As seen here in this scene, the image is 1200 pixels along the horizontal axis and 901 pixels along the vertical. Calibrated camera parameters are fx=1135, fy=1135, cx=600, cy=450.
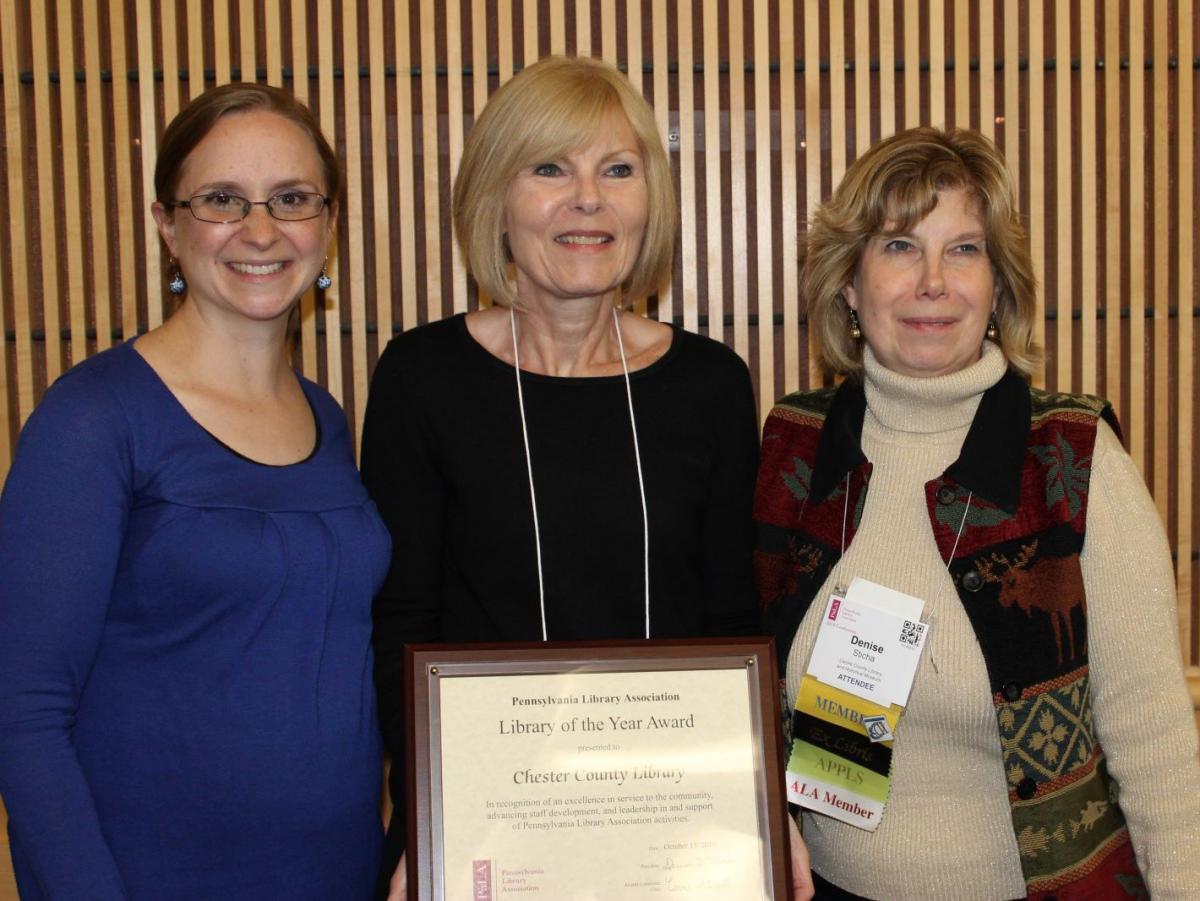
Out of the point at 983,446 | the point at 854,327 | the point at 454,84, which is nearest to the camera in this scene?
the point at 983,446

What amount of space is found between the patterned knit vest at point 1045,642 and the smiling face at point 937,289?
20 centimetres

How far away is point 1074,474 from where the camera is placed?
1.94 metres

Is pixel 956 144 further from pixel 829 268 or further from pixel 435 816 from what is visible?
pixel 435 816

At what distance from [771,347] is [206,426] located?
191 centimetres

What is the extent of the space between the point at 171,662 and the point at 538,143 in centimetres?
111

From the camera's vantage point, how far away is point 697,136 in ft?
11.1

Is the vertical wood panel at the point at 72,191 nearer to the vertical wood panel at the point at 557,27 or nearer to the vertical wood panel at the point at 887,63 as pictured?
the vertical wood panel at the point at 557,27

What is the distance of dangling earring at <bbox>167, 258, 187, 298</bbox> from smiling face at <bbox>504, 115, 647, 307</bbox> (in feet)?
2.02

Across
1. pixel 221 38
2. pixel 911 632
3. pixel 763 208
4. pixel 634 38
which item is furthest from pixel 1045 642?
pixel 221 38

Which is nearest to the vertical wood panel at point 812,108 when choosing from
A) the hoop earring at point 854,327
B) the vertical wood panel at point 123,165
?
the hoop earring at point 854,327

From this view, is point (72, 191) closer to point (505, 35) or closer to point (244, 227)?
point (505, 35)

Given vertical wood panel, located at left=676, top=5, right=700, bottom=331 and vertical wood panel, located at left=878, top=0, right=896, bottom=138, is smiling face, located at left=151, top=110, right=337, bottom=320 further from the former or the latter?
vertical wood panel, located at left=878, top=0, right=896, bottom=138

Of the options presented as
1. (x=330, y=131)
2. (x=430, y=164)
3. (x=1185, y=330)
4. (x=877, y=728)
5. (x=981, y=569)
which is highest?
(x=330, y=131)

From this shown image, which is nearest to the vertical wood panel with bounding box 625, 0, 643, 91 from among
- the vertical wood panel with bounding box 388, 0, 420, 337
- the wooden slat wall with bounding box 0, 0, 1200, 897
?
the wooden slat wall with bounding box 0, 0, 1200, 897
